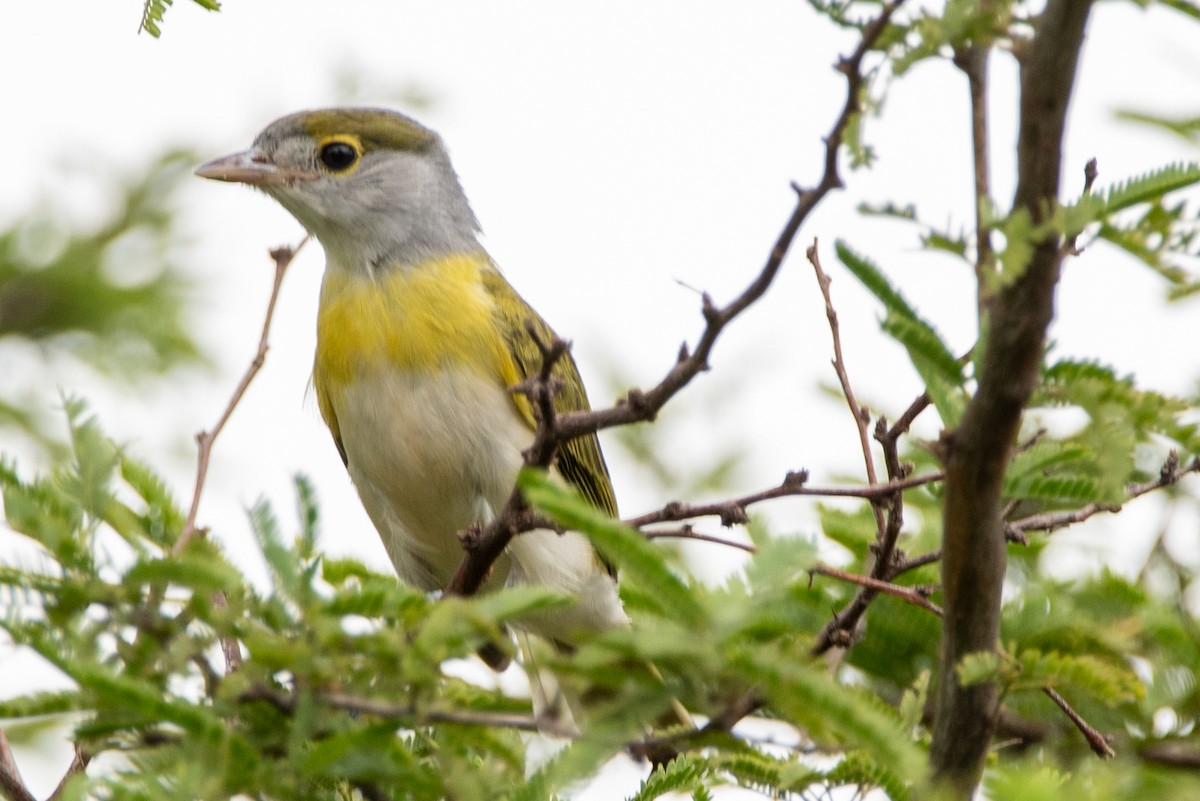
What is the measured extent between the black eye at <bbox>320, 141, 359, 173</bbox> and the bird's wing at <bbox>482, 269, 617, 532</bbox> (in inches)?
28.3

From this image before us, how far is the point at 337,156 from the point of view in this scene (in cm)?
579

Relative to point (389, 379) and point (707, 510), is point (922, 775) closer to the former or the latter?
point (707, 510)

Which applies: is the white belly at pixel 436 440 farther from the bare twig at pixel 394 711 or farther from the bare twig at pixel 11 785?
the bare twig at pixel 394 711

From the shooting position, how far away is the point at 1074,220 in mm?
2035

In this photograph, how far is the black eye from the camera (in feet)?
18.9

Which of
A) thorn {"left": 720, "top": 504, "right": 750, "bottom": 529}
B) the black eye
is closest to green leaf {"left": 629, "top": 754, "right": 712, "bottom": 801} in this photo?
thorn {"left": 720, "top": 504, "right": 750, "bottom": 529}

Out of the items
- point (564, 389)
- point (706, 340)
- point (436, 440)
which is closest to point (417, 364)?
point (436, 440)

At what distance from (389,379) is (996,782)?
345 centimetres

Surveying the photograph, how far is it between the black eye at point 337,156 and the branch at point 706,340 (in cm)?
270

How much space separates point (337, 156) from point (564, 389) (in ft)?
4.61

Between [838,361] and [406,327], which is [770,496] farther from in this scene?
[406,327]

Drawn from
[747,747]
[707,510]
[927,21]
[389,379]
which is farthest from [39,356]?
[927,21]

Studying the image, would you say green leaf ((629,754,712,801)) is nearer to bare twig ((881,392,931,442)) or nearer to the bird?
bare twig ((881,392,931,442))

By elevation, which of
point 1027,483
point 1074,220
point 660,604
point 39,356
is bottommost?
point 660,604
